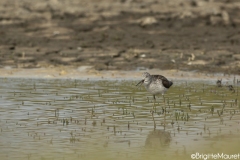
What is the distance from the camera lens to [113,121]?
12344 millimetres

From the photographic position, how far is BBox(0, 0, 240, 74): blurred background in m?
21.4

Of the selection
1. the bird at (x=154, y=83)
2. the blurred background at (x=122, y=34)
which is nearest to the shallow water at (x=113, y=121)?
the bird at (x=154, y=83)

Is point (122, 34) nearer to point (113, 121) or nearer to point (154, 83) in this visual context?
point (154, 83)

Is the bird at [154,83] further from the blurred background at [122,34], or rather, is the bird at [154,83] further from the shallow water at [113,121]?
the blurred background at [122,34]

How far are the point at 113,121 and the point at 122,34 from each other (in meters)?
13.9

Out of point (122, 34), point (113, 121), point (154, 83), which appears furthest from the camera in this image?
point (122, 34)

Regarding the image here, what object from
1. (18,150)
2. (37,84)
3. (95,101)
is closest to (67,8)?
(37,84)

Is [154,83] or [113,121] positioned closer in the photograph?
Result: [113,121]

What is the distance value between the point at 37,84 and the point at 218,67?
5.98 metres

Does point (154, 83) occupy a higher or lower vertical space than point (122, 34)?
lower

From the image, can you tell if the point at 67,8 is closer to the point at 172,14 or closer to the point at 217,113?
the point at 172,14

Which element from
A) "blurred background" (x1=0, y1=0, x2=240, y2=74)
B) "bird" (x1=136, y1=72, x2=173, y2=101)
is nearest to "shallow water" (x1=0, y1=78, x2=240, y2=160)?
"bird" (x1=136, y1=72, x2=173, y2=101)

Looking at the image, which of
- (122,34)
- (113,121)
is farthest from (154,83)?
(122,34)

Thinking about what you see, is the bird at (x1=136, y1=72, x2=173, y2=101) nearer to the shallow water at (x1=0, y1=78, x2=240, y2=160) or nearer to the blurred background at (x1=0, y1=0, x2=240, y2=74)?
the shallow water at (x1=0, y1=78, x2=240, y2=160)
